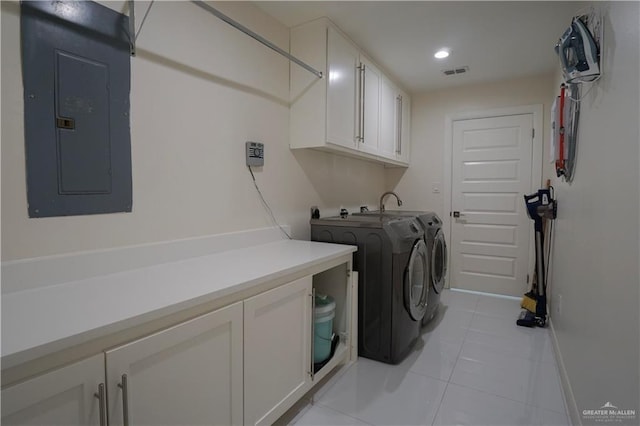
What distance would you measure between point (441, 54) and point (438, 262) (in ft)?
5.96

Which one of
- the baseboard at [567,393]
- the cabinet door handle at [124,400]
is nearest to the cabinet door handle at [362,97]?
the baseboard at [567,393]

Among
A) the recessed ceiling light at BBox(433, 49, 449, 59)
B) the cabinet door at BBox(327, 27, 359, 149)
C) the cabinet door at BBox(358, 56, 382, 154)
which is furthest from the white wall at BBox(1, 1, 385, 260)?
the recessed ceiling light at BBox(433, 49, 449, 59)

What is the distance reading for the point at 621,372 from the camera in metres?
1.02

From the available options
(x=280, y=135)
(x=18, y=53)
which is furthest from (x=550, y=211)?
(x=18, y=53)

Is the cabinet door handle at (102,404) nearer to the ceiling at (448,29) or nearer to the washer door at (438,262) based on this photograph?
the ceiling at (448,29)

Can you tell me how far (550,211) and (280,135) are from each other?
2.28 meters

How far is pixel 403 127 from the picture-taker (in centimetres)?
375

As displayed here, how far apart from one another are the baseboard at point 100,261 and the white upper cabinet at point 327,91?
0.95 metres

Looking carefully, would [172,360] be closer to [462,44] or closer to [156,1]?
[156,1]

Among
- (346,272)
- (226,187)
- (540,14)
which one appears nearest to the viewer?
(226,187)

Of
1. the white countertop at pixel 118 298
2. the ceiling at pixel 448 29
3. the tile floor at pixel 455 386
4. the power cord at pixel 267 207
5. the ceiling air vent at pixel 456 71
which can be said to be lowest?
the tile floor at pixel 455 386

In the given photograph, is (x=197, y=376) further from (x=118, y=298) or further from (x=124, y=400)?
(x=118, y=298)

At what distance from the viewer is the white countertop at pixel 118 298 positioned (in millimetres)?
759

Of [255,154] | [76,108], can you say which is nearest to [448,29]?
[255,154]
